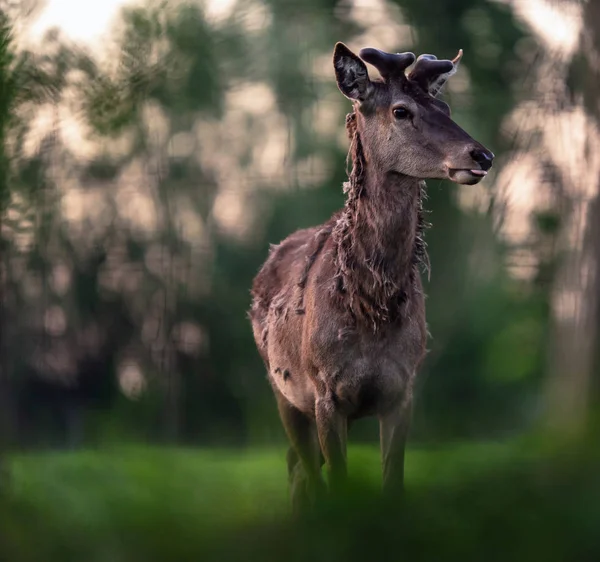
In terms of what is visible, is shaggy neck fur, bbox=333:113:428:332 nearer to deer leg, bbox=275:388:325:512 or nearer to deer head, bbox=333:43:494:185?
deer head, bbox=333:43:494:185

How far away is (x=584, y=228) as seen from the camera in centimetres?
780

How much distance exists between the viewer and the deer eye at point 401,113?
251 inches

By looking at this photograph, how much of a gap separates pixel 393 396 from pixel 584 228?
205cm

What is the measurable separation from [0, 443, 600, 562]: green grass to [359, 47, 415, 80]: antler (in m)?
3.40

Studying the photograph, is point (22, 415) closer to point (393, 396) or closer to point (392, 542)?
point (393, 396)

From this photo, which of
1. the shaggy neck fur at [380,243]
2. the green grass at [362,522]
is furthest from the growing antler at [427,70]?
the green grass at [362,522]

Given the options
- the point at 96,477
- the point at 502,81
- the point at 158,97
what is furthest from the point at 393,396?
the point at 158,97

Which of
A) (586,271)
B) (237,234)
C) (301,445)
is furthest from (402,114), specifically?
(237,234)

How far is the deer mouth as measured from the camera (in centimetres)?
586

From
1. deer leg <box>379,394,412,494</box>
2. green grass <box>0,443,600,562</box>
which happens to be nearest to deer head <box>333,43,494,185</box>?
deer leg <box>379,394,412,494</box>

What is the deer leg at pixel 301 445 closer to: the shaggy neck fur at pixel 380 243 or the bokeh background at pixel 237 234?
the shaggy neck fur at pixel 380 243

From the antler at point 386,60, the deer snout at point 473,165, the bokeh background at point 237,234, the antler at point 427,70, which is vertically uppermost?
the antler at point 386,60

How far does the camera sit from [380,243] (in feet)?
21.2

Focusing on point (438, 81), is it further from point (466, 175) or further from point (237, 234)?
point (237, 234)
